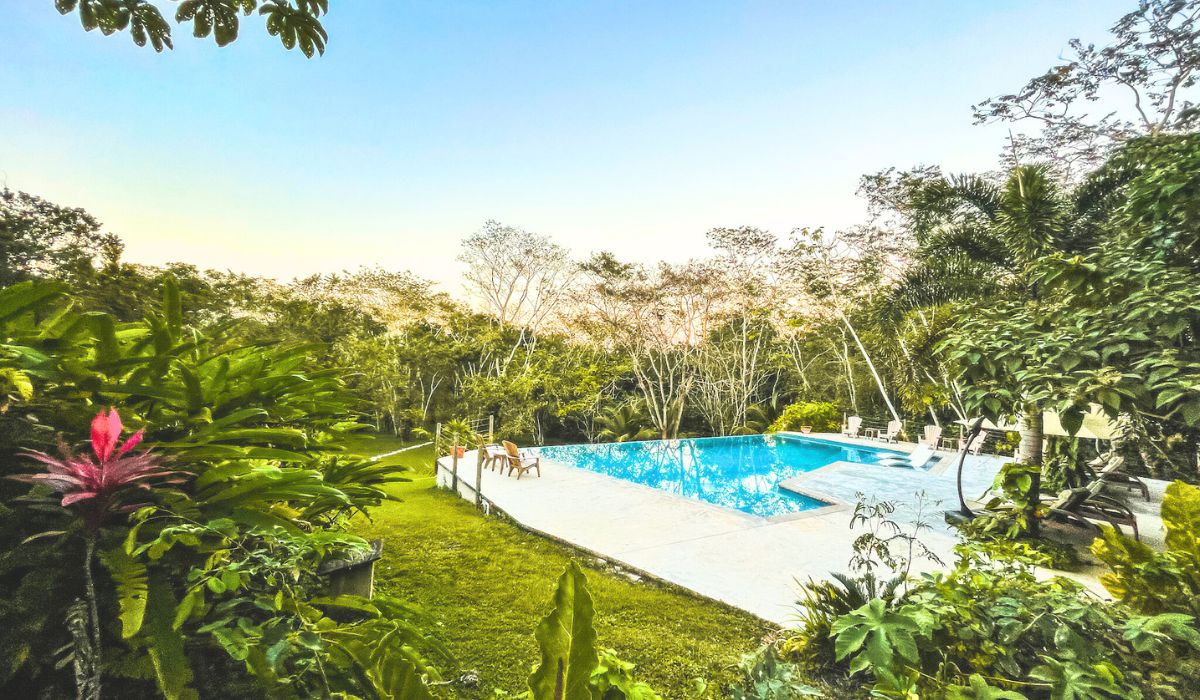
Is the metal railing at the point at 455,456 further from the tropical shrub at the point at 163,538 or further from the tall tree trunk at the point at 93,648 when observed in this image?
the tall tree trunk at the point at 93,648

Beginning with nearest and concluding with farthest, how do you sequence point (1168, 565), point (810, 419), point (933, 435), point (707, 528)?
point (1168, 565)
point (707, 528)
point (933, 435)
point (810, 419)

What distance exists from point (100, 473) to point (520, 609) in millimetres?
2952

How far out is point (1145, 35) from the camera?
8.65m

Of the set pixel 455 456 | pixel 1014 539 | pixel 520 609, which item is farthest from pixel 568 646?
pixel 455 456

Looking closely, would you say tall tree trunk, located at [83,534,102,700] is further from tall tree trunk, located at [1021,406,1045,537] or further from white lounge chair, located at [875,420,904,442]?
white lounge chair, located at [875,420,904,442]

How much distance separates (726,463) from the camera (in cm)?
1205

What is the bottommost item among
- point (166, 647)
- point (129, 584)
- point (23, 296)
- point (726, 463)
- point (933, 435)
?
point (726, 463)

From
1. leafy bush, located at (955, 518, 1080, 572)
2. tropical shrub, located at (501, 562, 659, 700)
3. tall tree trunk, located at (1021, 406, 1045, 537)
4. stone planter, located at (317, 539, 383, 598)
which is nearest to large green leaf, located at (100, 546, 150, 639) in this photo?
tropical shrub, located at (501, 562, 659, 700)

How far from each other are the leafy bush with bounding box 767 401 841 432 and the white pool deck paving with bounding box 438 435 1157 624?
8.15 m

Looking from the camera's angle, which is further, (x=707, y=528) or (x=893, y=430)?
(x=893, y=430)

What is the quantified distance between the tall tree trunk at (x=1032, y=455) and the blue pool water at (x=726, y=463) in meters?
3.31

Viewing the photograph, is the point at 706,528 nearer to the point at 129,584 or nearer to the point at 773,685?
the point at 773,685

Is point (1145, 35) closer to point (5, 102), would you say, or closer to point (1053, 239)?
point (1053, 239)

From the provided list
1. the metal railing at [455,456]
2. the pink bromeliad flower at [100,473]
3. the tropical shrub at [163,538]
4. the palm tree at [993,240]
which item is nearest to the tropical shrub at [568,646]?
the tropical shrub at [163,538]
